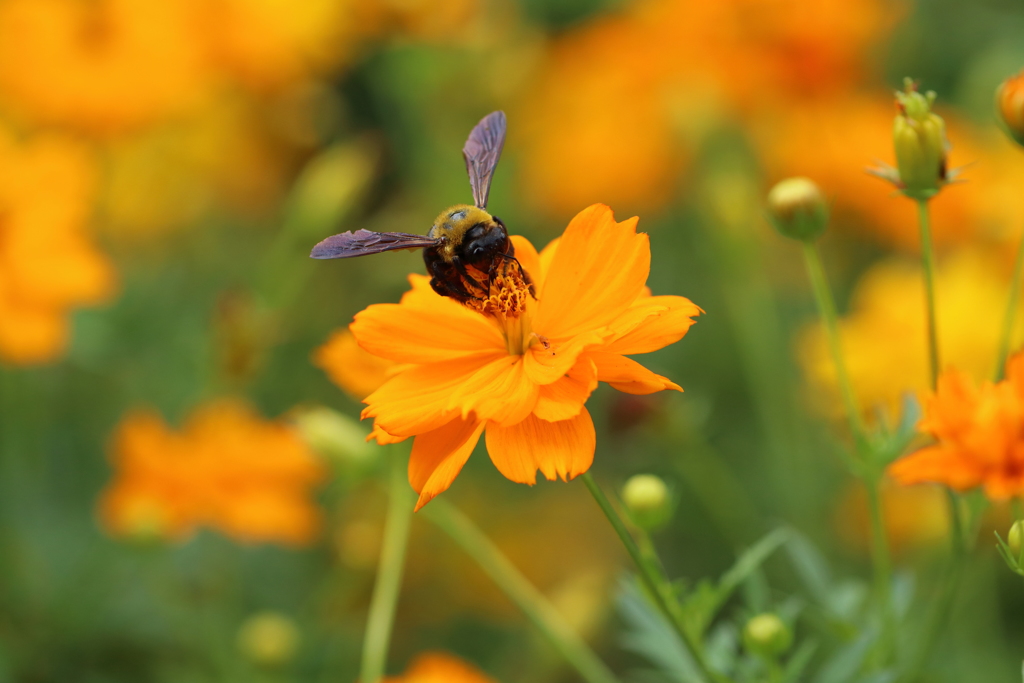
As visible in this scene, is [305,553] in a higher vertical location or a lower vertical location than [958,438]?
lower


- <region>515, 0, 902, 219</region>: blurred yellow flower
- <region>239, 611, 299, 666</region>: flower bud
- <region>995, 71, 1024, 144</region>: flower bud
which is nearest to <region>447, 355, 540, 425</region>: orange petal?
<region>995, 71, 1024, 144</region>: flower bud

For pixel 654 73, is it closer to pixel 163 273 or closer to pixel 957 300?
pixel 957 300

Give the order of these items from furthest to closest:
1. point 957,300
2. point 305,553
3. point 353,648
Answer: point 305,553 < point 957,300 < point 353,648

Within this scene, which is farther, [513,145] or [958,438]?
[513,145]

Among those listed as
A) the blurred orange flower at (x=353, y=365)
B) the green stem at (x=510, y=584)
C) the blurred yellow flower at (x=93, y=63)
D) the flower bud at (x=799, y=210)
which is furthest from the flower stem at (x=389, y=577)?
the blurred yellow flower at (x=93, y=63)

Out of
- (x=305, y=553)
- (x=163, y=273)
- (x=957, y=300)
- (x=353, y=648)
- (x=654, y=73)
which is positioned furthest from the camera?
(x=654, y=73)

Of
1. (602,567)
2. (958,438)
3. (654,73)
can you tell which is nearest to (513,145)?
(654,73)

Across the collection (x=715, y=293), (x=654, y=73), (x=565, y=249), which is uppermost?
(x=565, y=249)

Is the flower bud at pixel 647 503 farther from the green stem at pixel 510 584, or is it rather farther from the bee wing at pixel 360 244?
the bee wing at pixel 360 244
